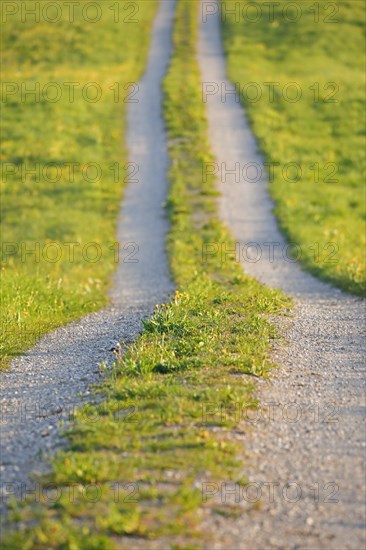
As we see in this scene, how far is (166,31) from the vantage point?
49500mm

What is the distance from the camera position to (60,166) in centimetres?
2916

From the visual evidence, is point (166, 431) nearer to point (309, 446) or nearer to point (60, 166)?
point (309, 446)

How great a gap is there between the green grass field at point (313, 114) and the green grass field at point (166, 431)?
6.78 meters

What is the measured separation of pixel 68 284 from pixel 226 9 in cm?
4026

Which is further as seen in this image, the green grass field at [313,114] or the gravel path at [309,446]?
the green grass field at [313,114]

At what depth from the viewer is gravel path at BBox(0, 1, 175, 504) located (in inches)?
302

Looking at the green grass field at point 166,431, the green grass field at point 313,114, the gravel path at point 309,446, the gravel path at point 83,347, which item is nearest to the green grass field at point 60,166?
the gravel path at point 83,347

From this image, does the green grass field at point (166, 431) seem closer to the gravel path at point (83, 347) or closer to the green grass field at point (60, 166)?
the gravel path at point (83, 347)

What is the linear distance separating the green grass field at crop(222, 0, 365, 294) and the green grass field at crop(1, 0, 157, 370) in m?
5.05

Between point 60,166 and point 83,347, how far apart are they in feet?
59.1

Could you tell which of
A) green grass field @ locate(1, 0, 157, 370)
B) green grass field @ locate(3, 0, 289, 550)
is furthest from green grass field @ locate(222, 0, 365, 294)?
green grass field @ locate(3, 0, 289, 550)

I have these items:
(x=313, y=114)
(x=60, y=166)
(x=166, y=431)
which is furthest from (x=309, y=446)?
(x=313, y=114)

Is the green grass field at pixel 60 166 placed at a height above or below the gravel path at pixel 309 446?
above

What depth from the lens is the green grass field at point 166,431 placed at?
234 inches
